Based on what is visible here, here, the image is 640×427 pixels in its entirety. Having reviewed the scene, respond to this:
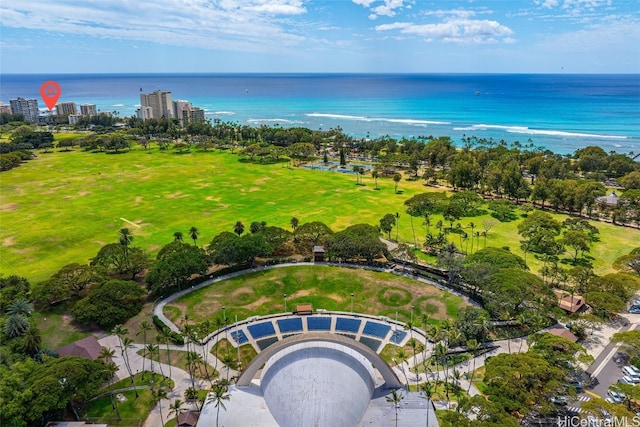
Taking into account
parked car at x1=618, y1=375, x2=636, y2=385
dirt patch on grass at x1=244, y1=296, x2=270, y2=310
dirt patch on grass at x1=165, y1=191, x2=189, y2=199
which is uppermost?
dirt patch on grass at x1=165, y1=191, x2=189, y2=199

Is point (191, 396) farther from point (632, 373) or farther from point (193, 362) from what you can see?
point (632, 373)

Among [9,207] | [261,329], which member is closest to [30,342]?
[261,329]

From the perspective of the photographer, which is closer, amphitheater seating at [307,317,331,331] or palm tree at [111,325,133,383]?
palm tree at [111,325,133,383]

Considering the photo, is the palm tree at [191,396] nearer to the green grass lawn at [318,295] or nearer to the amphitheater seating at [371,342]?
the green grass lawn at [318,295]

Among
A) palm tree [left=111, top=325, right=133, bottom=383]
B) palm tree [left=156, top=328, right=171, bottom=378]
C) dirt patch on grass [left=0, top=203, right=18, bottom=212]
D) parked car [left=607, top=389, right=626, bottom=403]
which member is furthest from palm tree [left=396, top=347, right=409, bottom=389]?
dirt patch on grass [left=0, top=203, right=18, bottom=212]

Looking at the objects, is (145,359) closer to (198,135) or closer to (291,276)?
(291,276)

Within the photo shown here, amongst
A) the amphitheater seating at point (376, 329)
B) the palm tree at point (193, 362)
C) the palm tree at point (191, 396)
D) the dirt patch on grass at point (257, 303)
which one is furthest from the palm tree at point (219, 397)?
the amphitheater seating at point (376, 329)

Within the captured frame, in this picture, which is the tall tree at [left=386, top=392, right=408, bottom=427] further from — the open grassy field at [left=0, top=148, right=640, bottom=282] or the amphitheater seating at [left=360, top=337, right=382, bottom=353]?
the open grassy field at [left=0, top=148, right=640, bottom=282]
